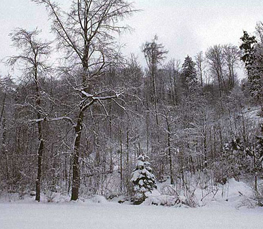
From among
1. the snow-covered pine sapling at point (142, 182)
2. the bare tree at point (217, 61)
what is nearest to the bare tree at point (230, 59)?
the bare tree at point (217, 61)

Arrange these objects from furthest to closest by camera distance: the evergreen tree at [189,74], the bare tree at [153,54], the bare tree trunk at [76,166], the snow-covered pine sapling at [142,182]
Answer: the evergreen tree at [189,74], the bare tree at [153,54], the snow-covered pine sapling at [142,182], the bare tree trunk at [76,166]

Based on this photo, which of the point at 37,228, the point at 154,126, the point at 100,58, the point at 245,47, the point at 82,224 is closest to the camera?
the point at 37,228

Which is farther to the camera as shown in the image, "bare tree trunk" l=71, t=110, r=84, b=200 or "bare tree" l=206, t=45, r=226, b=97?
"bare tree" l=206, t=45, r=226, b=97

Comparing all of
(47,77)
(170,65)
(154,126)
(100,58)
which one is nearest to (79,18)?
(100,58)

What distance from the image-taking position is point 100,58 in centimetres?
891

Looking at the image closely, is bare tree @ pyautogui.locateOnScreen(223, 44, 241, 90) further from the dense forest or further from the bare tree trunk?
the bare tree trunk

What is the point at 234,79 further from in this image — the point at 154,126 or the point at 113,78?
the point at 113,78

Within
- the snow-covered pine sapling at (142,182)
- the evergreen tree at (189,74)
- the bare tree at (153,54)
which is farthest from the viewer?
the evergreen tree at (189,74)

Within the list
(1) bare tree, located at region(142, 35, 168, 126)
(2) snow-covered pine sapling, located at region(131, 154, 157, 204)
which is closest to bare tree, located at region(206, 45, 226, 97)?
(1) bare tree, located at region(142, 35, 168, 126)

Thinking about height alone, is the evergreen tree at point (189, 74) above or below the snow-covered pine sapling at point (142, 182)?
above

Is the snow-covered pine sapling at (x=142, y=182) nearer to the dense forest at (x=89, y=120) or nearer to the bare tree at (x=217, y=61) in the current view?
the dense forest at (x=89, y=120)

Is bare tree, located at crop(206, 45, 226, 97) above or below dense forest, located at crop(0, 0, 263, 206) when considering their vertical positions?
above

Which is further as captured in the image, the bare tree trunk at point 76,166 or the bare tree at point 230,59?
the bare tree at point 230,59

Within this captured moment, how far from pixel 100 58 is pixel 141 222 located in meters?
6.91
